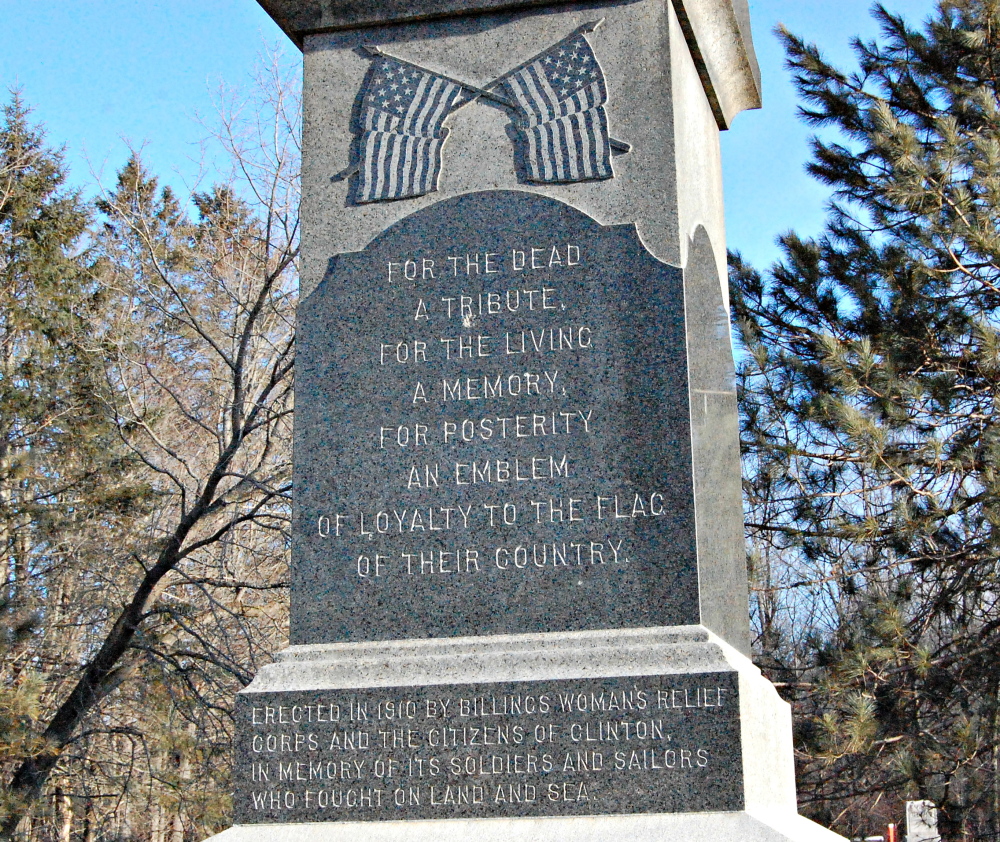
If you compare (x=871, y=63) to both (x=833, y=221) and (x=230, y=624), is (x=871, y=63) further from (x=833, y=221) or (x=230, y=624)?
(x=230, y=624)

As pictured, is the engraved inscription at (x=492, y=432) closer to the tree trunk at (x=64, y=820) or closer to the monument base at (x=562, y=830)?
the monument base at (x=562, y=830)

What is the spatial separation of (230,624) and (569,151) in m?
7.68

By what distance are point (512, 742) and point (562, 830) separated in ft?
0.98

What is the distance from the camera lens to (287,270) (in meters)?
11.8

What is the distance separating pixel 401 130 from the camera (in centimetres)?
470

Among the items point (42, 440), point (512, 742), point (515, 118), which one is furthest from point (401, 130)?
point (42, 440)

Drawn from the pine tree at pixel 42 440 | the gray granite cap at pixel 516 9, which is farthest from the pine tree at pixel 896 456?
the pine tree at pixel 42 440

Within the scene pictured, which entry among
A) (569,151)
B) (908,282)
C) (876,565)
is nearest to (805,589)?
(876,565)

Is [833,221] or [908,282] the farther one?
[833,221]

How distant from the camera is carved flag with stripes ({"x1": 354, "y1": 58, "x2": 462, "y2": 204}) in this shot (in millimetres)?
4660

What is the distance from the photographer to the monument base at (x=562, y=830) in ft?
12.0

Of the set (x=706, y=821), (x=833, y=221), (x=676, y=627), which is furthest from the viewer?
(x=833, y=221)

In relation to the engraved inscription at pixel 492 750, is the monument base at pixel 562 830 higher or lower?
lower

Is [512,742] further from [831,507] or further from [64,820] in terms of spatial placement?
[64,820]
